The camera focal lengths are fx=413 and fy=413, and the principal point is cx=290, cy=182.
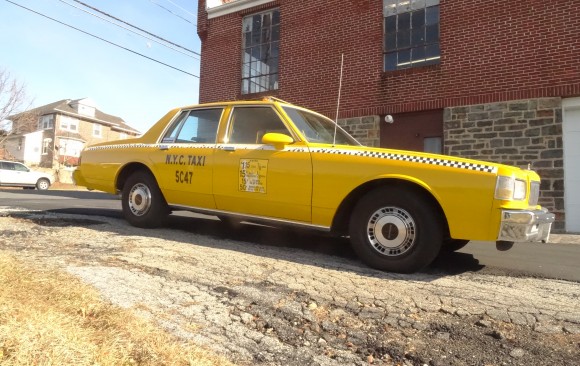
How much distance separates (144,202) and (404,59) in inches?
280

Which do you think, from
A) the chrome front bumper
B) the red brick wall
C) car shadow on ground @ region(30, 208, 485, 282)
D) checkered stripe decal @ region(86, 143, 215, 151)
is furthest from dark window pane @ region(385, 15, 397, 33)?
the chrome front bumper

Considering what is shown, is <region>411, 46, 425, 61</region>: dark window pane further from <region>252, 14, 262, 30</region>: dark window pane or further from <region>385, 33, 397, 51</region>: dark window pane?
<region>252, 14, 262, 30</region>: dark window pane

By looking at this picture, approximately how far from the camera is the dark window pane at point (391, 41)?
973 centimetres

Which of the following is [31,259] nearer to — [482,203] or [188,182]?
[188,182]

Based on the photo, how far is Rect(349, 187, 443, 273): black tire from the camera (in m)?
3.27

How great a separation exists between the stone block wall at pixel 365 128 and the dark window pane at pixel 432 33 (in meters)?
2.07

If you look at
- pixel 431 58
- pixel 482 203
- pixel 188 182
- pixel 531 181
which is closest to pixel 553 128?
pixel 431 58

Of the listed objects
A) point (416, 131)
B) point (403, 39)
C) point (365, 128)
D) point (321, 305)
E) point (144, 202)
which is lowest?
point (321, 305)

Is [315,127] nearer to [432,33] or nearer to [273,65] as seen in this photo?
[432,33]

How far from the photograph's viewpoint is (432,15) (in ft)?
30.6

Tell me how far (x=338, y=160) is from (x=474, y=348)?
193 centimetres

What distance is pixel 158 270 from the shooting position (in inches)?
126

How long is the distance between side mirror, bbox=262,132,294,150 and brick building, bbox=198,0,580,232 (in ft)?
19.5

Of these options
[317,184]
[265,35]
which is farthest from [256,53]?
[317,184]
